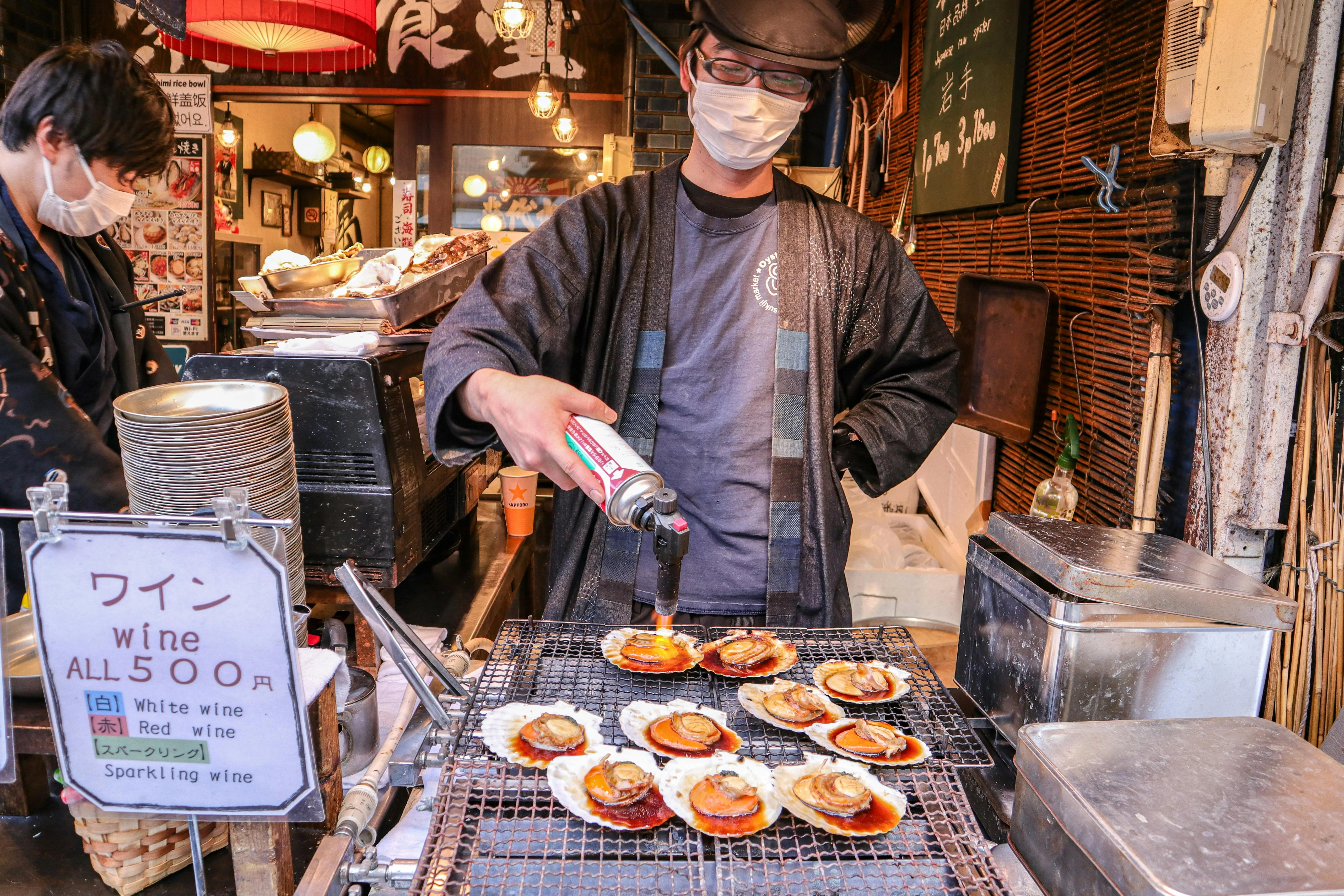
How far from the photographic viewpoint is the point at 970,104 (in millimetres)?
4379

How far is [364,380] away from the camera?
2.45 metres

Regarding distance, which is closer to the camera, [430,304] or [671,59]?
[671,59]

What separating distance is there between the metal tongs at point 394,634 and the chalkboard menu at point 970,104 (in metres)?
3.30

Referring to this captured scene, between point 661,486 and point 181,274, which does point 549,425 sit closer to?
point 661,486

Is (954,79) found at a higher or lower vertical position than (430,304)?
higher

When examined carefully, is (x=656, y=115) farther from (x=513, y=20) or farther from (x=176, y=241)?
(x=176, y=241)

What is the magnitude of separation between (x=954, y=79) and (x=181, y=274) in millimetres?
7351

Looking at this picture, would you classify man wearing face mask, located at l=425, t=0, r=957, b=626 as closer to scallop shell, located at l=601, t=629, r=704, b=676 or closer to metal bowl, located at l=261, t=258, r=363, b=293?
scallop shell, located at l=601, t=629, r=704, b=676

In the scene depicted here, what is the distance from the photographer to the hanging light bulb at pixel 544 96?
24.0 ft

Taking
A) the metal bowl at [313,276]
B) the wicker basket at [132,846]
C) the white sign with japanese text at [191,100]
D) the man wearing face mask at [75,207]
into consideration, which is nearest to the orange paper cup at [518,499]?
the metal bowl at [313,276]

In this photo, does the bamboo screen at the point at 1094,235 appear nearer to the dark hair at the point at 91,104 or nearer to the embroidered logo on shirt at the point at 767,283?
the embroidered logo on shirt at the point at 767,283

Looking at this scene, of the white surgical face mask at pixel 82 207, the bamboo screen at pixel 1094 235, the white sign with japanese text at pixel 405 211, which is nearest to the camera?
the white surgical face mask at pixel 82 207

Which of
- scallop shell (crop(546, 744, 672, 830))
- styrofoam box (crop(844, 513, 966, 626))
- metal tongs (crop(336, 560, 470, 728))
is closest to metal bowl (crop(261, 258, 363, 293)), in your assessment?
metal tongs (crop(336, 560, 470, 728))

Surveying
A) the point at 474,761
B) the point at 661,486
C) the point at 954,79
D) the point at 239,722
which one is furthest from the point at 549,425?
the point at 954,79
